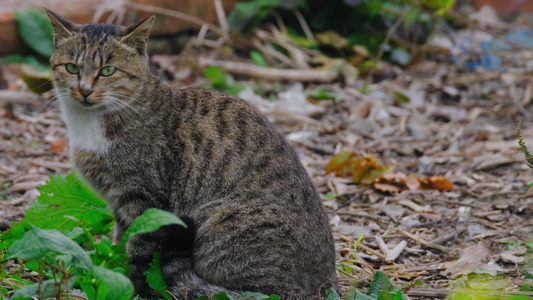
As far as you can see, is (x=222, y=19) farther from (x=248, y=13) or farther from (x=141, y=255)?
(x=141, y=255)

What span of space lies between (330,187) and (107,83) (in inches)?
84.3

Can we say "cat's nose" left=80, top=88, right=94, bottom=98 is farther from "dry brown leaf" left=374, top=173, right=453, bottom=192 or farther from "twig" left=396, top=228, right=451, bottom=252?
"dry brown leaf" left=374, top=173, right=453, bottom=192

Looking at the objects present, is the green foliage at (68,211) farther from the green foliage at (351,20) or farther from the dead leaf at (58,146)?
the green foliage at (351,20)

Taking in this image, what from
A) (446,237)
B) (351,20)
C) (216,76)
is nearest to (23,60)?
(216,76)

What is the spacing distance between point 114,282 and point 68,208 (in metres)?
1.51

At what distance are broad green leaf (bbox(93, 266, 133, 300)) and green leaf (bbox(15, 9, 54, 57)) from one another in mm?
5084

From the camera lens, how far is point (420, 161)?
5398 millimetres

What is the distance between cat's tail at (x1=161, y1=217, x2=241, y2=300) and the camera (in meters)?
3.12

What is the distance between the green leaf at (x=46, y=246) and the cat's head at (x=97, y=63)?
1229 mm

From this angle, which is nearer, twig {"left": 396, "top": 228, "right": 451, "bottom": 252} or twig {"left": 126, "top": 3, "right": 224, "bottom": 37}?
twig {"left": 396, "top": 228, "right": 451, "bottom": 252}

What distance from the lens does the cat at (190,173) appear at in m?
3.21

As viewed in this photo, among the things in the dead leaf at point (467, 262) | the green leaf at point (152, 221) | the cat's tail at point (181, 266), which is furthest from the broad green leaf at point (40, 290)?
the dead leaf at point (467, 262)

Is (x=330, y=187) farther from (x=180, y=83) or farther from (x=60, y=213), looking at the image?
(x=180, y=83)

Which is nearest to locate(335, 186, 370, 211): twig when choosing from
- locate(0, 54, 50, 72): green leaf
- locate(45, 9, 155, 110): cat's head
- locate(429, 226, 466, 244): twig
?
locate(429, 226, 466, 244): twig
